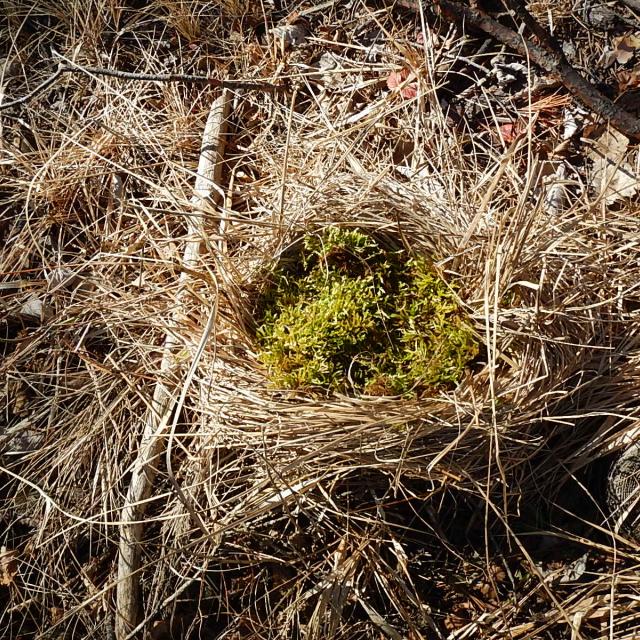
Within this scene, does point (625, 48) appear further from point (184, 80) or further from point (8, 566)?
point (8, 566)

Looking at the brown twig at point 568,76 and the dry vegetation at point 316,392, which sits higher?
the brown twig at point 568,76

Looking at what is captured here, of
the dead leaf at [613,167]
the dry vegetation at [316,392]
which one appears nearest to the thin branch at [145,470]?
the dry vegetation at [316,392]

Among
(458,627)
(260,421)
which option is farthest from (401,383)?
(458,627)

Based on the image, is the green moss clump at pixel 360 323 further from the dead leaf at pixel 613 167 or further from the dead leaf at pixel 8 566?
the dead leaf at pixel 8 566

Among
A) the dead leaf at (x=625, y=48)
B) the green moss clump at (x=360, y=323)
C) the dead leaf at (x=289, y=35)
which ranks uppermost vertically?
the dead leaf at (x=625, y=48)

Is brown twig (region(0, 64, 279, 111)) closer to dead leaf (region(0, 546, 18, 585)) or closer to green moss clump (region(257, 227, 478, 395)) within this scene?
green moss clump (region(257, 227, 478, 395))

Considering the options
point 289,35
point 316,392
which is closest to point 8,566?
point 316,392

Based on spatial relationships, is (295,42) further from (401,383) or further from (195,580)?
(195,580)
